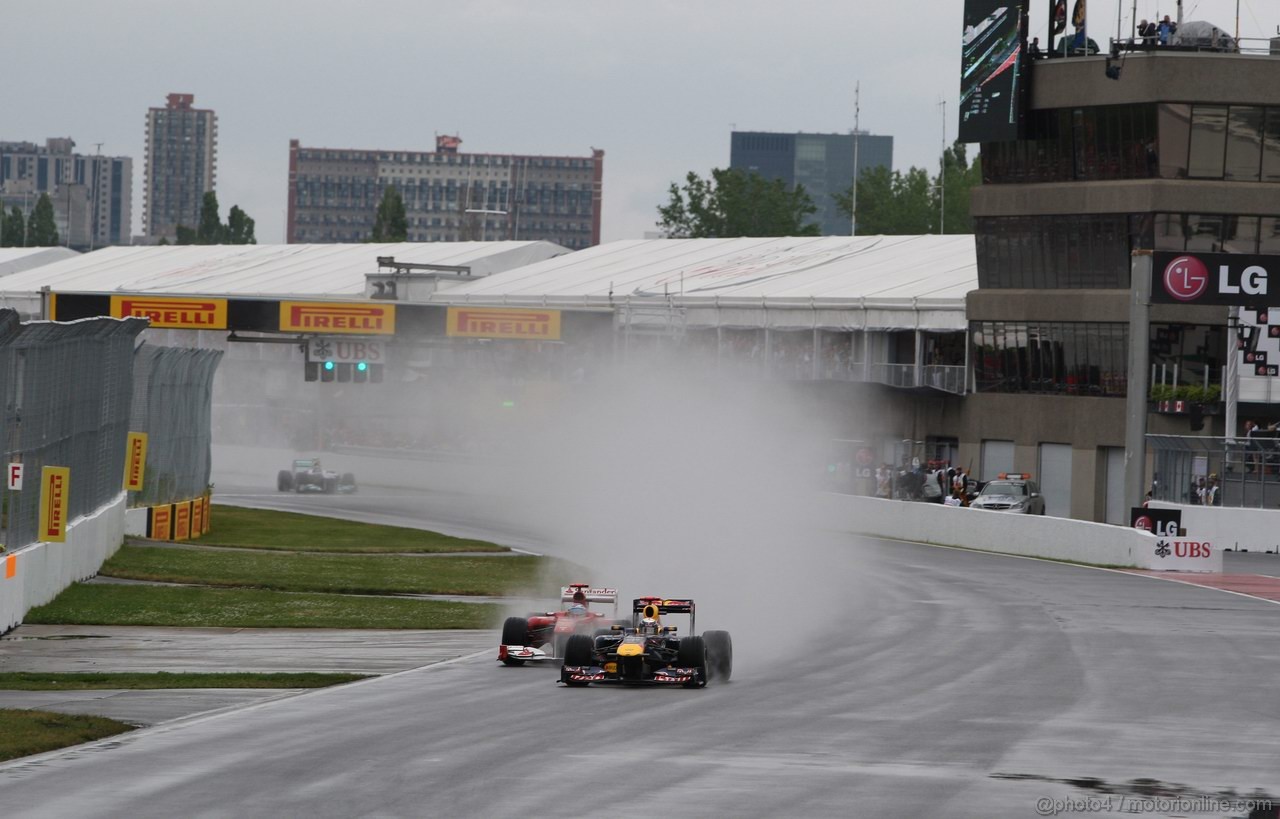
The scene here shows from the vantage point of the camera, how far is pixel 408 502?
2544 inches

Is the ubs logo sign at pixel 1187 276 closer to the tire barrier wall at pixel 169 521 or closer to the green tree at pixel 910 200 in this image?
the tire barrier wall at pixel 169 521

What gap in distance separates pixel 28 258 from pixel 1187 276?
266ft

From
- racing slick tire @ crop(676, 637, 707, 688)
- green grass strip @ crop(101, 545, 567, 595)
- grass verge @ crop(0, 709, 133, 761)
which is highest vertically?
racing slick tire @ crop(676, 637, 707, 688)

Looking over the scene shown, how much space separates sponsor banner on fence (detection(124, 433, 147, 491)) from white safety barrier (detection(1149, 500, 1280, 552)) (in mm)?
25924

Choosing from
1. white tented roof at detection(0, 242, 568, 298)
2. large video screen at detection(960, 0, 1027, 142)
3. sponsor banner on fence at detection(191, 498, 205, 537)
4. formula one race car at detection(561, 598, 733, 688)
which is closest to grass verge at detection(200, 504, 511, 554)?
sponsor banner on fence at detection(191, 498, 205, 537)

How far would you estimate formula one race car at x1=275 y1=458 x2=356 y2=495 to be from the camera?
68.8 meters

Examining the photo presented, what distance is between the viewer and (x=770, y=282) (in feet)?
241

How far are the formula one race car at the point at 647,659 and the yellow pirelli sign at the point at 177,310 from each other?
4321cm

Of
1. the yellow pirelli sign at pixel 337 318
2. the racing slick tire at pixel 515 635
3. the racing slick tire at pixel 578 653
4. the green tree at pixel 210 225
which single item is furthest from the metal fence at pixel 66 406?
the green tree at pixel 210 225

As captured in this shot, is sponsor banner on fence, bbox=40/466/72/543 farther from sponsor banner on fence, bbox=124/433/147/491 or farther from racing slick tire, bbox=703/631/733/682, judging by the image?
sponsor banner on fence, bbox=124/433/147/491

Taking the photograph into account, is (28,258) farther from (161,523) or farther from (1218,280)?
(1218,280)

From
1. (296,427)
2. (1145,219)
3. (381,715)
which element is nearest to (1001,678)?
(381,715)

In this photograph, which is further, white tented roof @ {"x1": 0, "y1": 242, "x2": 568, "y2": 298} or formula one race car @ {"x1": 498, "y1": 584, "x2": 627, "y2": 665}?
white tented roof @ {"x1": 0, "y1": 242, "x2": 568, "y2": 298}

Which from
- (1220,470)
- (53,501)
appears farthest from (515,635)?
(1220,470)
